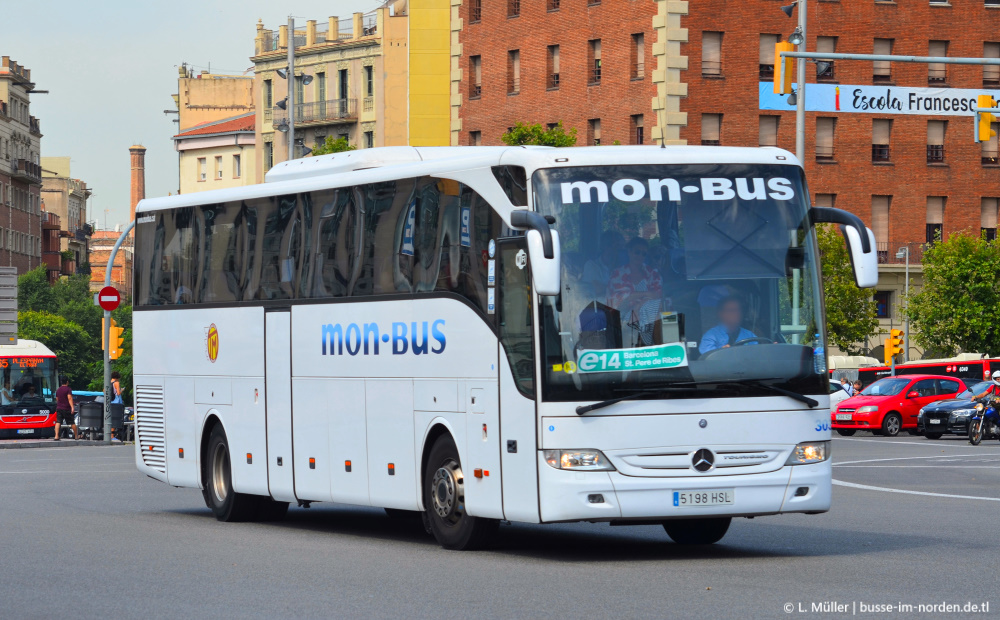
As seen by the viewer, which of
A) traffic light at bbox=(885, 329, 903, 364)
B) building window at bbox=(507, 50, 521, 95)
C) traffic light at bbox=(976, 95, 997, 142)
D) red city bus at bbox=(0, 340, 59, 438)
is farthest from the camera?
building window at bbox=(507, 50, 521, 95)

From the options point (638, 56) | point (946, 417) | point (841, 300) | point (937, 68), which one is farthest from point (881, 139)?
point (946, 417)

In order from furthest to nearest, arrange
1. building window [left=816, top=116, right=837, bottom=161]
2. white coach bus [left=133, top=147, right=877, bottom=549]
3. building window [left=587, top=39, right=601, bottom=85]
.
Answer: building window [left=816, top=116, right=837, bottom=161] → building window [left=587, top=39, right=601, bottom=85] → white coach bus [left=133, top=147, right=877, bottom=549]

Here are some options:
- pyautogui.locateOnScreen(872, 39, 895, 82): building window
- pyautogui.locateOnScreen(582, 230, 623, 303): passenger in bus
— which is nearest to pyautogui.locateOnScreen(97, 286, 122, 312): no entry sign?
pyautogui.locateOnScreen(582, 230, 623, 303): passenger in bus

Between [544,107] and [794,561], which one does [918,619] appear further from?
[544,107]

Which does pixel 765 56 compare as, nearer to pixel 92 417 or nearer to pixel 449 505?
pixel 92 417

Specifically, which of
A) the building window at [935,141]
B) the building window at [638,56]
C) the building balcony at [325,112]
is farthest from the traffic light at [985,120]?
the building balcony at [325,112]

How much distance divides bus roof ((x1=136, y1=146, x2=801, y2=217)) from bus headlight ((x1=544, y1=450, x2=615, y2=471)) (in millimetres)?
2103

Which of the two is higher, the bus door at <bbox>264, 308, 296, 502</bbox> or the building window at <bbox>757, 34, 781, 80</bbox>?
the building window at <bbox>757, 34, 781, 80</bbox>

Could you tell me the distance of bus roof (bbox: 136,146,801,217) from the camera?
13906mm

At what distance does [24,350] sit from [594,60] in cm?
2605

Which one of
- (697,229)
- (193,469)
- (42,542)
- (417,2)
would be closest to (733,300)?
(697,229)

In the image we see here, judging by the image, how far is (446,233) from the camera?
1499cm

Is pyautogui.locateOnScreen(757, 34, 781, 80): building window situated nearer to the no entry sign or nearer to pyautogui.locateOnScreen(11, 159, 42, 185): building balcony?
the no entry sign

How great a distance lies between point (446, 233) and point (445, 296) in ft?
1.65
